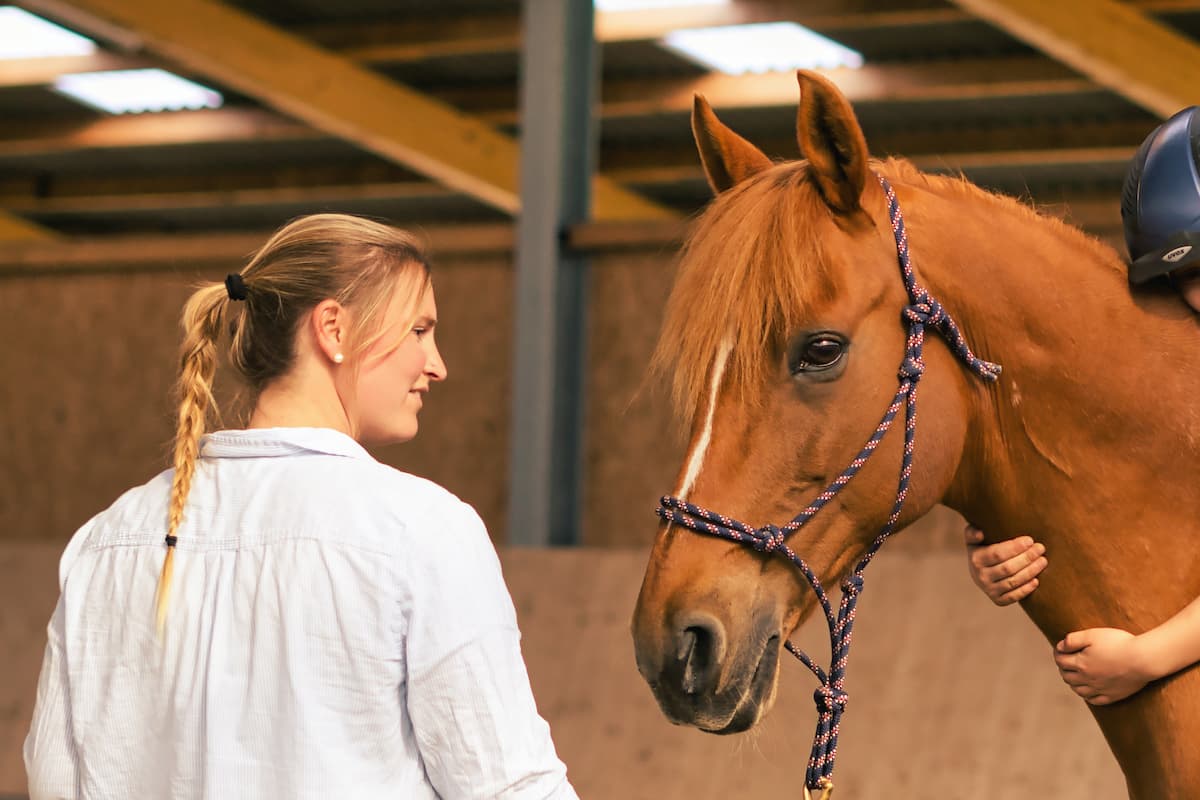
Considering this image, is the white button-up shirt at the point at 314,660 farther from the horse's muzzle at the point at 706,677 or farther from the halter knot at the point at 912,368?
the halter knot at the point at 912,368

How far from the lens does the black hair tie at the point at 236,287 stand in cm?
129

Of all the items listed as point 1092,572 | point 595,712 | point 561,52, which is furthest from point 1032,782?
point 561,52

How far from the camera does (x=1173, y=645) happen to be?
4.74 ft

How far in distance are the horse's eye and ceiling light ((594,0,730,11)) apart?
4.40m

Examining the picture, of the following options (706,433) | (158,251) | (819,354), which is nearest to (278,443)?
(706,433)

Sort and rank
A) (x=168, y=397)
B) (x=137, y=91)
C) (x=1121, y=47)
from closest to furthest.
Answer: (x=168, y=397) < (x=1121, y=47) < (x=137, y=91)

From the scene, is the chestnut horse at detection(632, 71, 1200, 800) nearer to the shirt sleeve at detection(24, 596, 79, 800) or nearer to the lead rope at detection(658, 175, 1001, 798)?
the lead rope at detection(658, 175, 1001, 798)

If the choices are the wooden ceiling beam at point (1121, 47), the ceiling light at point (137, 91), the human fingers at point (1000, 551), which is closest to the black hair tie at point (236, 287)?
the human fingers at point (1000, 551)

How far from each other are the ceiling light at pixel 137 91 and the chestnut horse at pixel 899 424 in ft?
18.7

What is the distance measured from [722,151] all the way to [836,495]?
1.56 feet

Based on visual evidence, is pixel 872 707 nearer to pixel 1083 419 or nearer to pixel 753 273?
pixel 1083 419

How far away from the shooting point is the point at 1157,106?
5035 millimetres

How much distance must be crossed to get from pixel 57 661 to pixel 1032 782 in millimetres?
2389

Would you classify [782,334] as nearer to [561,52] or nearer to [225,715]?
[225,715]
